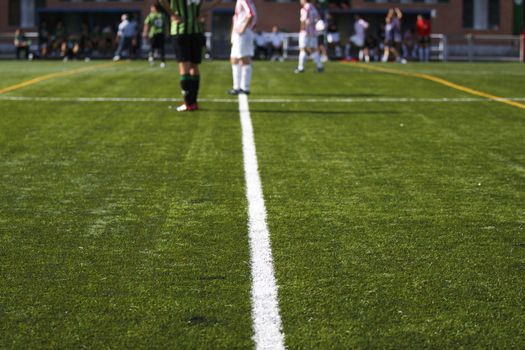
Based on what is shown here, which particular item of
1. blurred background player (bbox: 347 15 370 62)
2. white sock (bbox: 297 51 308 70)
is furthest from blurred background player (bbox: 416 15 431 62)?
white sock (bbox: 297 51 308 70)

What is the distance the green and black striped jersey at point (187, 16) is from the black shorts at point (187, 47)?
0.21 feet

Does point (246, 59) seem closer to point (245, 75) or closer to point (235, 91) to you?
point (245, 75)

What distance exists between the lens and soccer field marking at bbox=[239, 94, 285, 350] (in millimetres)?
4414

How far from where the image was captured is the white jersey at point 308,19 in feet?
90.5

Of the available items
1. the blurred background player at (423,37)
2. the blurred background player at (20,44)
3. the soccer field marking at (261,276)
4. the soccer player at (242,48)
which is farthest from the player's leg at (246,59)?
the blurred background player at (20,44)

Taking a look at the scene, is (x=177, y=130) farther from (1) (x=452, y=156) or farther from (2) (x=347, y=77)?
(2) (x=347, y=77)

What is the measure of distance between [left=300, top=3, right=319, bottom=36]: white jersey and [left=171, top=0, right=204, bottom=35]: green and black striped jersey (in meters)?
12.9

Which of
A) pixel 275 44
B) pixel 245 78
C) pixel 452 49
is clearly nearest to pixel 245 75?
pixel 245 78

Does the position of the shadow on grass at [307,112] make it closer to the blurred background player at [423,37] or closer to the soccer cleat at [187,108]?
the soccer cleat at [187,108]

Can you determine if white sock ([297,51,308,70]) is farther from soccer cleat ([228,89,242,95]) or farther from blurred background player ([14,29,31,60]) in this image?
blurred background player ([14,29,31,60])

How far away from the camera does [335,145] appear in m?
10.9

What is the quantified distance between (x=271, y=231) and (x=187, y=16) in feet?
28.7

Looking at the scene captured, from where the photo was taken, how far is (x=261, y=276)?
17.7 ft

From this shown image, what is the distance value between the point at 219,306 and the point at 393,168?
466cm
